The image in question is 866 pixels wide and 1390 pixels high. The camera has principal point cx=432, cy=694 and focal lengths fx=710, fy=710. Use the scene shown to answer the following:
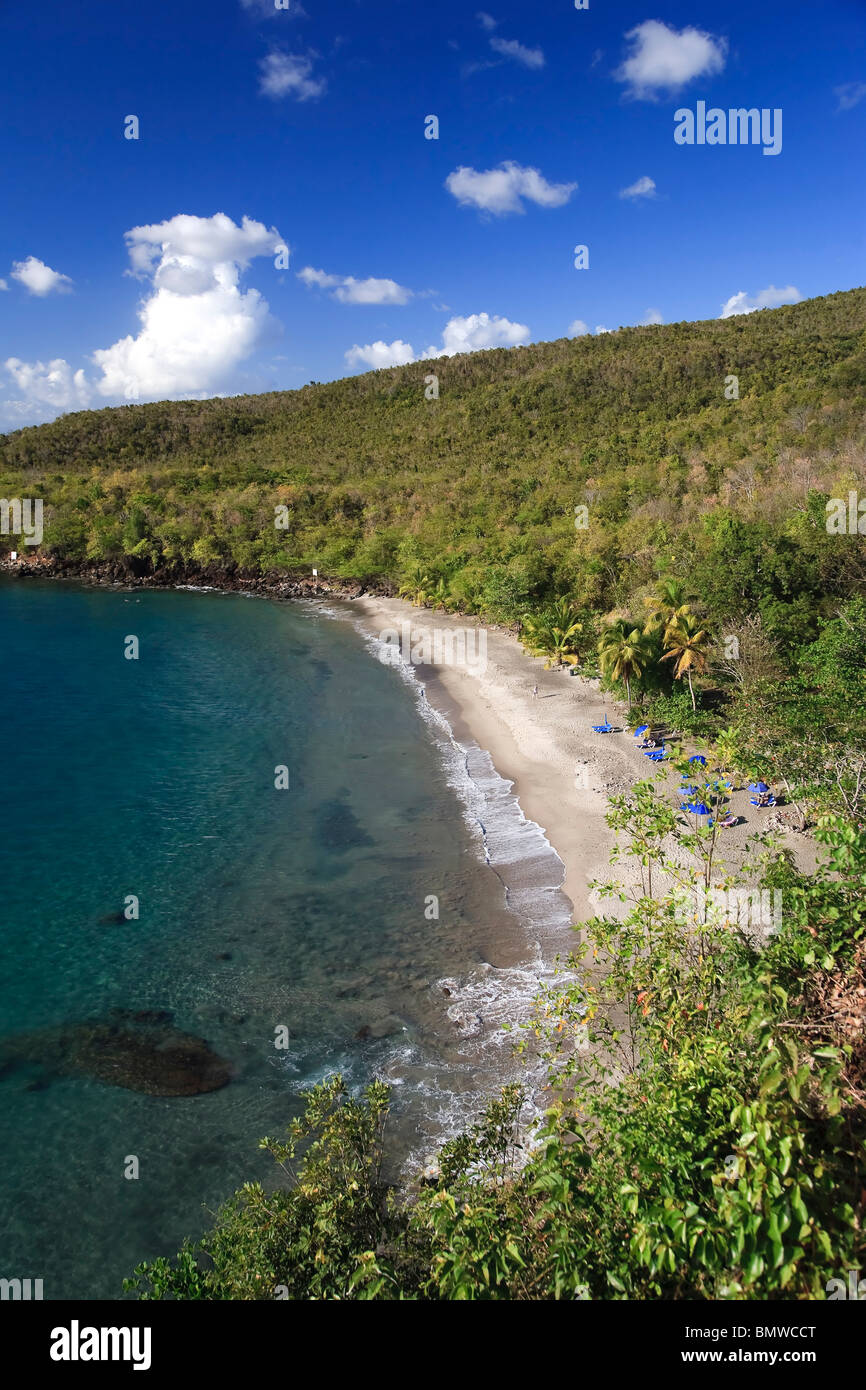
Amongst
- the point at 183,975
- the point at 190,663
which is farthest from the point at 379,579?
the point at 183,975

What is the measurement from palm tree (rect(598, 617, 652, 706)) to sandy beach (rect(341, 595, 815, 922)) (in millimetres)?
2145

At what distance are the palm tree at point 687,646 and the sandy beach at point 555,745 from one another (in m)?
3.22

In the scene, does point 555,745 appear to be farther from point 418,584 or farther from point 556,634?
point 418,584

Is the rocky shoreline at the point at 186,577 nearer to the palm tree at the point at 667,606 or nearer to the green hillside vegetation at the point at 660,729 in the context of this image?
the green hillside vegetation at the point at 660,729

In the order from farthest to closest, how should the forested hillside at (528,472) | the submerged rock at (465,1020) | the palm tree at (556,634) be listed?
the palm tree at (556,634) → the forested hillside at (528,472) → the submerged rock at (465,1020)

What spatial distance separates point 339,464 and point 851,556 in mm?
70541

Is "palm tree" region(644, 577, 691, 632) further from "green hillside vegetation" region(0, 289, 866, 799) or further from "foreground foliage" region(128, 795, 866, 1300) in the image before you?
"foreground foliage" region(128, 795, 866, 1300)

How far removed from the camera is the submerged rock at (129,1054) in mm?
13344

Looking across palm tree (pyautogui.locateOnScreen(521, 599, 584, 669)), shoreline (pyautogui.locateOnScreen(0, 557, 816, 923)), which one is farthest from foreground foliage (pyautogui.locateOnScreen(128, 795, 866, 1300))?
palm tree (pyautogui.locateOnScreen(521, 599, 584, 669))

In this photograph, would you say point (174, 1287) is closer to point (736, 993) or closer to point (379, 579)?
point (736, 993)

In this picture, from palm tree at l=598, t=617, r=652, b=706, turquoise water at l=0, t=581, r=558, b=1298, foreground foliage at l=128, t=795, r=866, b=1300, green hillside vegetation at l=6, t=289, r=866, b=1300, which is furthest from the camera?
palm tree at l=598, t=617, r=652, b=706

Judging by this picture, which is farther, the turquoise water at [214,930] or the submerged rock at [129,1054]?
the submerged rock at [129,1054]

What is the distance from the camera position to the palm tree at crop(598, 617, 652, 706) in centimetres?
2669

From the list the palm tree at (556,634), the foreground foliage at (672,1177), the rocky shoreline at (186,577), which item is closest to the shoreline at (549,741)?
the palm tree at (556,634)
